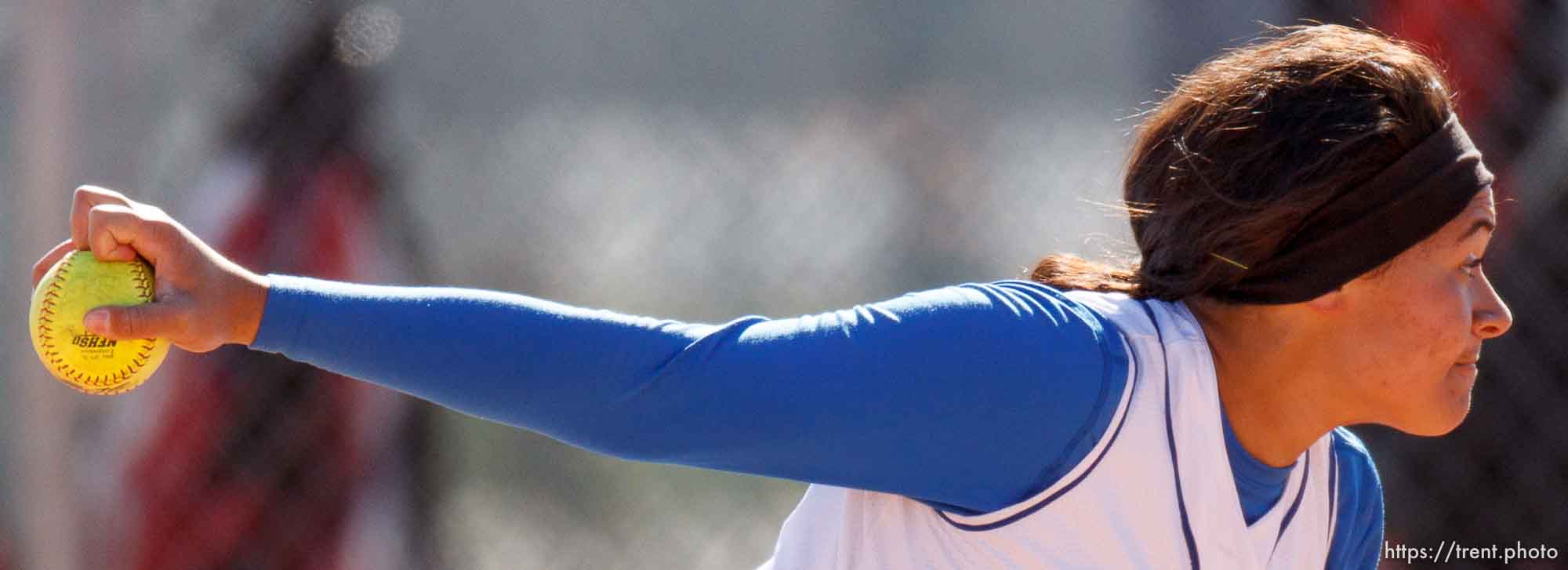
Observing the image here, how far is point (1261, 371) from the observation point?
1.42m

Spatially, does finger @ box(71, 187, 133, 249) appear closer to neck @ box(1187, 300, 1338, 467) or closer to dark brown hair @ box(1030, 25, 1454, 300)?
dark brown hair @ box(1030, 25, 1454, 300)

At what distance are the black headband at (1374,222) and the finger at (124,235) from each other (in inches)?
37.5

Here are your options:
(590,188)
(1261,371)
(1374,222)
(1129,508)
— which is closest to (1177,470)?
(1129,508)

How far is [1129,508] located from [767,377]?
376 millimetres

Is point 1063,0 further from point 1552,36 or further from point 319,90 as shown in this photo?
point 319,90

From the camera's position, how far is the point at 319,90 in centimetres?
256

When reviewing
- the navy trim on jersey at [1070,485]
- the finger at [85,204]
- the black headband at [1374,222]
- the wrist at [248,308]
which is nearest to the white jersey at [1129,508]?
→ the navy trim on jersey at [1070,485]

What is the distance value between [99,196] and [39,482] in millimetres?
1528

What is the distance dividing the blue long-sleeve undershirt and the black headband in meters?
0.26

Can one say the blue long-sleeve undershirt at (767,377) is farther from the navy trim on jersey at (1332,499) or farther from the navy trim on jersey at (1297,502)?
the navy trim on jersey at (1332,499)

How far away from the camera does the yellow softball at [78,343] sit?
1.22 meters

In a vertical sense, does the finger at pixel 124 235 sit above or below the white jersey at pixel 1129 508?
above

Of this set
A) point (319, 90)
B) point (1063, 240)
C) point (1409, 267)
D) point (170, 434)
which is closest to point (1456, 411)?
point (1409, 267)

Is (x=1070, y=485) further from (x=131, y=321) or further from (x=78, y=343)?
(x=78, y=343)
